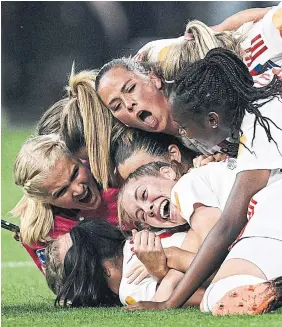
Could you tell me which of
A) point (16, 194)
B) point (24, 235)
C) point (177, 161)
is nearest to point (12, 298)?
point (24, 235)

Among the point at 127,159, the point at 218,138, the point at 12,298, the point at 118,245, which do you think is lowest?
the point at 12,298

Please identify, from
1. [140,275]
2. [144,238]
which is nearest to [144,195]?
[144,238]

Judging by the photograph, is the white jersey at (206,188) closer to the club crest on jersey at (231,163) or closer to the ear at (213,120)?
the club crest on jersey at (231,163)

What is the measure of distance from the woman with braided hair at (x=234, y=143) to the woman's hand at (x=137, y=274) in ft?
0.65

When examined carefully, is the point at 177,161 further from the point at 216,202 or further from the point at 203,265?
the point at 203,265

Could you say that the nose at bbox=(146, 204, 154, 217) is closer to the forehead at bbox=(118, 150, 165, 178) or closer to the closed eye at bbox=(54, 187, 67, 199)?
the forehead at bbox=(118, 150, 165, 178)

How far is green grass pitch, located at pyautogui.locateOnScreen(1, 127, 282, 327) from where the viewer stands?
2.68m

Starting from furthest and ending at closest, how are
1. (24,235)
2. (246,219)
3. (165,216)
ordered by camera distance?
(24,235) → (165,216) → (246,219)

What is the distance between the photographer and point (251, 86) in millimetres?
3066

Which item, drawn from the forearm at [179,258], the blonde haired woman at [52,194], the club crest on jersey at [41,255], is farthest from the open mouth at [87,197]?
the forearm at [179,258]

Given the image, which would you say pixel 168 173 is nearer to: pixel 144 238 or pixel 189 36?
pixel 144 238

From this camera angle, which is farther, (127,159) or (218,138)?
(127,159)

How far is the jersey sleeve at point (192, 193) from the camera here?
3.13m

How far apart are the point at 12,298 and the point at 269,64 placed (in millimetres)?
1232
